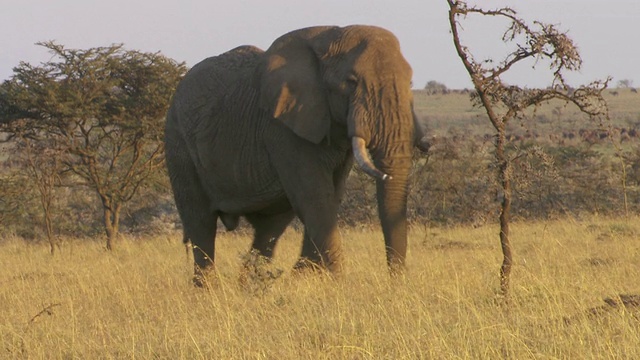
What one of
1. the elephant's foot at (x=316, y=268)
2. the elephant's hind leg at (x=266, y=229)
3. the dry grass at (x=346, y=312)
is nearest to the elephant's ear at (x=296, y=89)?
the elephant's foot at (x=316, y=268)

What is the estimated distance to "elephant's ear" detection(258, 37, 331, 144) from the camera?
1032cm

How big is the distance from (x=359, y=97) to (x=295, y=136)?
93 cm

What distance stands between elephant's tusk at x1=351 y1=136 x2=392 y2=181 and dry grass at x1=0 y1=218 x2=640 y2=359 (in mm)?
856

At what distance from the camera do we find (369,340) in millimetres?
6457

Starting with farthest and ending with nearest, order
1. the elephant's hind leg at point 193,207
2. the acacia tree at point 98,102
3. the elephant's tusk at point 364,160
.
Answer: the acacia tree at point 98,102 < the elephant's hind leg at point 193,207 < the elephant's tusk at point 364,160

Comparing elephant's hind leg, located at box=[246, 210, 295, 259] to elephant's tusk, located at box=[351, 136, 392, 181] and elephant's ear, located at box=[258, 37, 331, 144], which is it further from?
elephant's tusk, located at box=[351, 136, 392, 181]

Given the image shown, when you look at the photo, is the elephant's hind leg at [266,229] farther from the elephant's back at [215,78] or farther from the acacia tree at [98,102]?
the acacia tree at [98,102]

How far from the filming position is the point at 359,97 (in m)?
9.89

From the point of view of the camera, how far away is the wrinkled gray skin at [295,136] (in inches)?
386

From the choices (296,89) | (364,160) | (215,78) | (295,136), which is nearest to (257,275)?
(364,160)

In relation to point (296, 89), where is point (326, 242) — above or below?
below

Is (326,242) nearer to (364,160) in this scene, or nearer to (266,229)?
(364,160)

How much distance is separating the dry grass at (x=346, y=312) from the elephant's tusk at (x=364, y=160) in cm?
86

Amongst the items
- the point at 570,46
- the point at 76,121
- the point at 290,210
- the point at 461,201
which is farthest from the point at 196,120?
the point at 461,201
